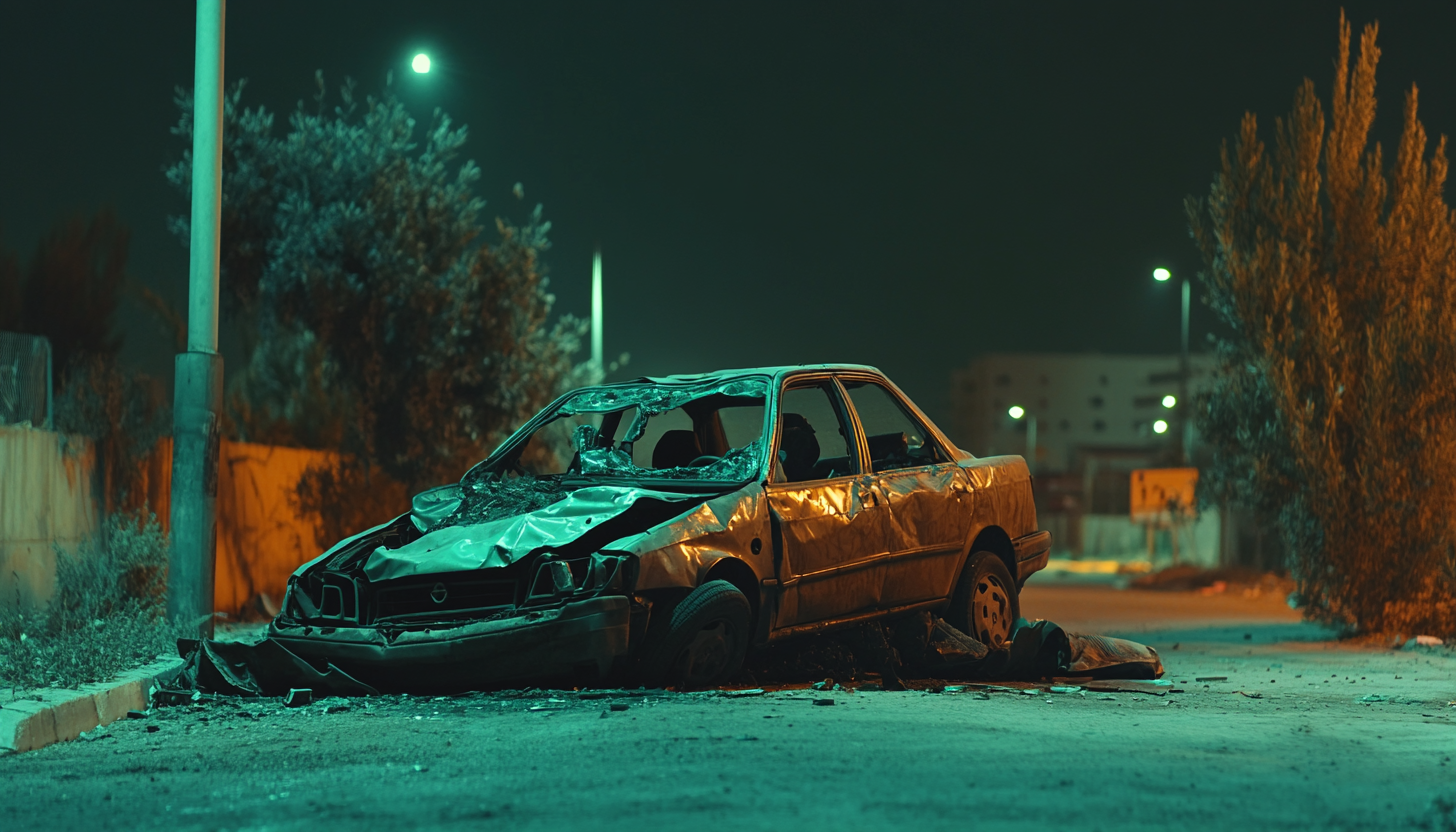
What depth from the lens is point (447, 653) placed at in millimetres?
6742

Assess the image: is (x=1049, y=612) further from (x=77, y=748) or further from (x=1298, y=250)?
(x=77, y=748)

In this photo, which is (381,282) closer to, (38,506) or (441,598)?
(38,506)

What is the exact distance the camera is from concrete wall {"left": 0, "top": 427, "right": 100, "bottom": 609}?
11.0 m

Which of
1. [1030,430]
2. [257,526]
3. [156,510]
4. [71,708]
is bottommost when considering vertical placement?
[71,708]

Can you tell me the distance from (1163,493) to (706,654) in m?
28.8

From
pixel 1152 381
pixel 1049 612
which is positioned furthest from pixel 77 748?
pixel 1152 381

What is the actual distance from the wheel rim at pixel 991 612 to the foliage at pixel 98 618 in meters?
4.75

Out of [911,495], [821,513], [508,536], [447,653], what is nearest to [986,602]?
[911,495]

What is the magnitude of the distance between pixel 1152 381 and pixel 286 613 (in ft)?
416

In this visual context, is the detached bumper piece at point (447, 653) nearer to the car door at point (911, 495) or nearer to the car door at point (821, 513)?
the car door at point (821, 513)

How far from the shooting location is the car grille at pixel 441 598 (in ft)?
22.8

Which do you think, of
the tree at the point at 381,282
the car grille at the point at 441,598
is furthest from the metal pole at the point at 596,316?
the car grille at the point at 441,598

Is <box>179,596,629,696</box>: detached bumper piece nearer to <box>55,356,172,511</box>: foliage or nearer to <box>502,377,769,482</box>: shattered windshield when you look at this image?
<box>502,377,769,482</box>: shattered windshield

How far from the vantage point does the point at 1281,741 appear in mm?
6105
